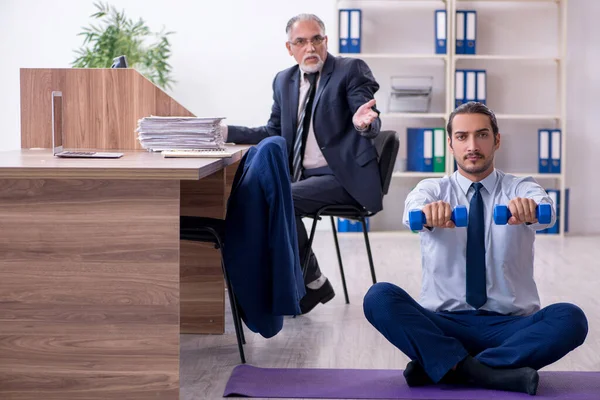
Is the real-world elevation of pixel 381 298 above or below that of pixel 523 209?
below

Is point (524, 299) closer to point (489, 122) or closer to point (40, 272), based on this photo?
point (489, 122)

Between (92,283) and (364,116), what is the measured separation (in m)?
1.56

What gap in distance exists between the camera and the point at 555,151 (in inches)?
254

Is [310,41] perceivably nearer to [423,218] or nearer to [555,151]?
[423,218]

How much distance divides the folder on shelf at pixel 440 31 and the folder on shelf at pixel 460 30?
106 millimetres

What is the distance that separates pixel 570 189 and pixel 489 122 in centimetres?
432

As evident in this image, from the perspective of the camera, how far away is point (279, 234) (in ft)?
8.96

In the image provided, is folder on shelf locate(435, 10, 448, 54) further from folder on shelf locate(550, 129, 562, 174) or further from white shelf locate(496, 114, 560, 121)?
folder on shelf locate(550, 129, 562, 174)

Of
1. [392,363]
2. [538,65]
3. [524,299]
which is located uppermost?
[538,65]

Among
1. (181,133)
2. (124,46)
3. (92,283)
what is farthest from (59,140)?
(124,46)

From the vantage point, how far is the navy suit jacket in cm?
272

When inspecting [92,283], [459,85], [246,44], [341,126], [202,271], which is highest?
[246,44]

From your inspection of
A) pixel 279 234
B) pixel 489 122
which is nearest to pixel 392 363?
pixel 279 234

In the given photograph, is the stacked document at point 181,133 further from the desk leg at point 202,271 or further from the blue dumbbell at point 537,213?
the blue dumbbell at point 537,213
